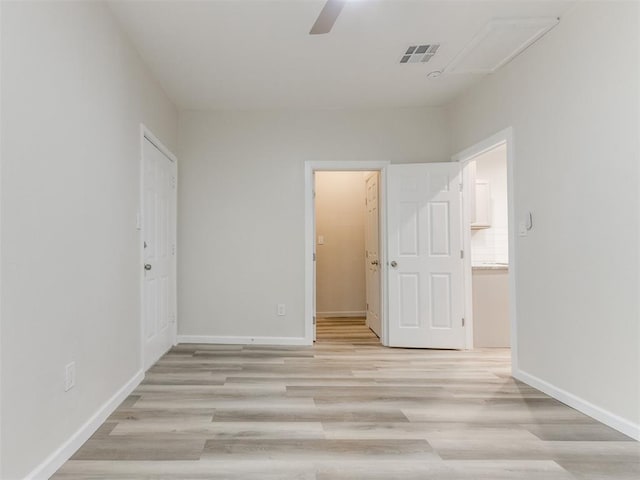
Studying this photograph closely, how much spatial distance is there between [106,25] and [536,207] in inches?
124

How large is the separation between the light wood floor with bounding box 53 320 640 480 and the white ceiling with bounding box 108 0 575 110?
99.2 inches

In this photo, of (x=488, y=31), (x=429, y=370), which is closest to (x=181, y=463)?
(x=429, y=370)

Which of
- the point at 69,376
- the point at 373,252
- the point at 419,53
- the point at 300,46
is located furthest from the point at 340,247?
the point at 69,376

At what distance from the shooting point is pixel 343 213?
6094mm

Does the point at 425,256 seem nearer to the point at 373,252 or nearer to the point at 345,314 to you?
the point at 373,252

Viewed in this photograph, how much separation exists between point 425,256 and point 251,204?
1.93 m

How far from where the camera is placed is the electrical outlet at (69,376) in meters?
1.84

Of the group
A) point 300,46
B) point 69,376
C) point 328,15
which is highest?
point 300,46

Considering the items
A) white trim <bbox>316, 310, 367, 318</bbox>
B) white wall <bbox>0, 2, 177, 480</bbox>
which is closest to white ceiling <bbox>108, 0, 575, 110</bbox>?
white wall <bbox>0, 2, 177, 480</bbox>

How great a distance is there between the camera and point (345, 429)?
7.02 ft

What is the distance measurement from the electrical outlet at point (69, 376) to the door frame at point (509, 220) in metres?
3.01

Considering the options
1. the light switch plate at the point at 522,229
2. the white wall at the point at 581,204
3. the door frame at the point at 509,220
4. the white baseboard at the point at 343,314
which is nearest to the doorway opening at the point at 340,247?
the white baseboard at the point at 343,314

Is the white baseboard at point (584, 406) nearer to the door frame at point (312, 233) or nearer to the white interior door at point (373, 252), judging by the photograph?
the door frame at point (312, 233)

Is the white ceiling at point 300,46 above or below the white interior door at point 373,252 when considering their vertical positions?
above
